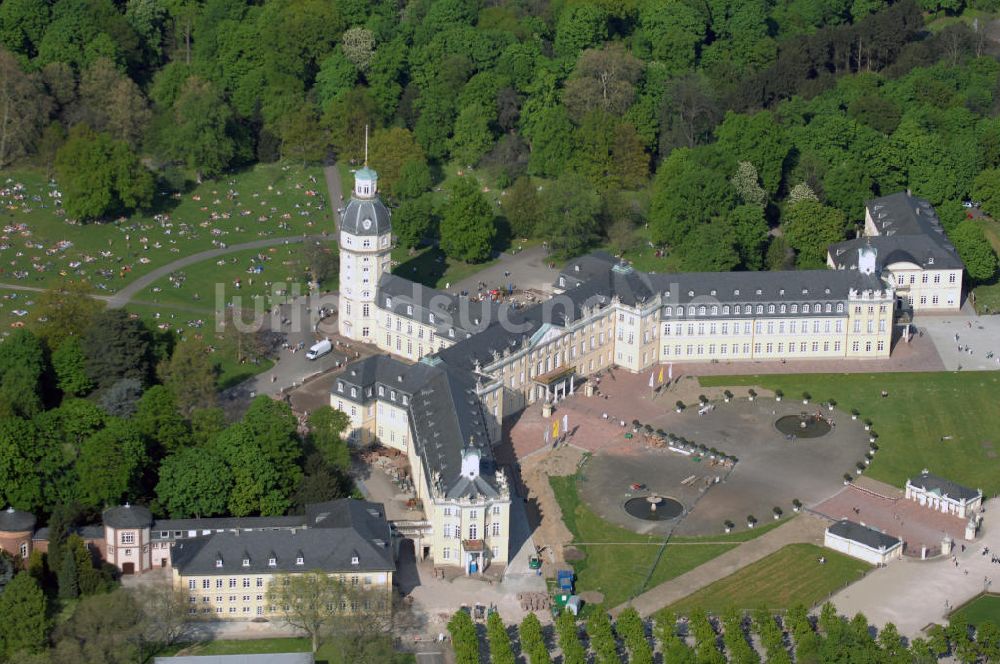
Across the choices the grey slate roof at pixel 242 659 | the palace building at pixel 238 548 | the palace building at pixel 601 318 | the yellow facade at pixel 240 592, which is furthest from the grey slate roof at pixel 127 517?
the palace building at pixel 601 318

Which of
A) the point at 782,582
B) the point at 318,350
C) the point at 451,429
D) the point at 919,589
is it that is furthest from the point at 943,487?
the point at 318,350

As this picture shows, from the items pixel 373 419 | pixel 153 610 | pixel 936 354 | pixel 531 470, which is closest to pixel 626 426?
pixel 531 470

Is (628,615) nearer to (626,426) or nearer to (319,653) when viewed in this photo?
(319,653)

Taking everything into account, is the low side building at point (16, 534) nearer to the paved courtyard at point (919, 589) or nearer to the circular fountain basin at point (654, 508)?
the circular fountain basin at point (654, 508)

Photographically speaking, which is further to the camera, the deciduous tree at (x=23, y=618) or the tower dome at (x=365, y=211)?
the tower dome at (x=365, y=211)

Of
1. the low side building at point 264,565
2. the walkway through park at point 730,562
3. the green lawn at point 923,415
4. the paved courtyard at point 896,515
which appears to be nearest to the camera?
the low side building at point 264,565

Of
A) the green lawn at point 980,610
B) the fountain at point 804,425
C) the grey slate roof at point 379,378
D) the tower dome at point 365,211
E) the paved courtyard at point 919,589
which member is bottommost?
the fountain at point 804,425

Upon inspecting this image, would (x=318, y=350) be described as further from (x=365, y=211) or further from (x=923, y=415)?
(x=923, y=415)
